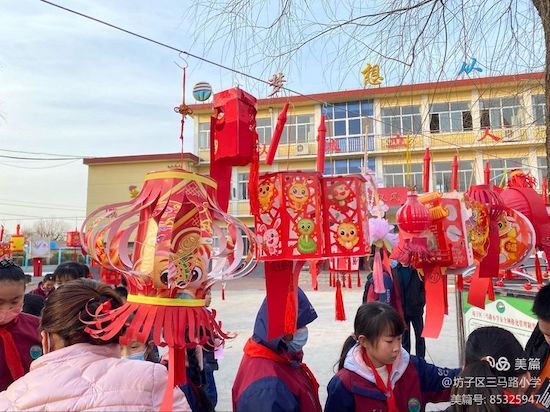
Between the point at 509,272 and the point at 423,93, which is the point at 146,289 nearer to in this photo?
the point at 423,93

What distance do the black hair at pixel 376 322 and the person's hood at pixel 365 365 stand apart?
0.07 metres

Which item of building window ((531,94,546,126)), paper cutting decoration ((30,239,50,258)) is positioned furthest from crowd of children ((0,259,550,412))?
paper cutting decoration ((30,239,50,258))

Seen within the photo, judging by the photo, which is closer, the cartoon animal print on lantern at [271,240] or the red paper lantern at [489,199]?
the cartoon animal print on lantern at [271,240]

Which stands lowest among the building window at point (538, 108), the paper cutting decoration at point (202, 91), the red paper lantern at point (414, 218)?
the red paper lantern at point (414, 218)

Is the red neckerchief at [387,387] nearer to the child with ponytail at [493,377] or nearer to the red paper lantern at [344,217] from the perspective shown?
the child with ponytail at [493,377]

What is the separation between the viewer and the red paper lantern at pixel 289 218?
5.02 ft

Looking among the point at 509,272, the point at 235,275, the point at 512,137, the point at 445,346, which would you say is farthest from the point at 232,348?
the point at 235,275

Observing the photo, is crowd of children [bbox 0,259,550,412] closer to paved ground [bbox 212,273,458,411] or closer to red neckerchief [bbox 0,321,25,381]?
red neckerchief [bbox 0,321,25,381]

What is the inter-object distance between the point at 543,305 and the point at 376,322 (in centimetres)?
65

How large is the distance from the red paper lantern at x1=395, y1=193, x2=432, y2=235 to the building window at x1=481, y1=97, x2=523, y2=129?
0.78 m

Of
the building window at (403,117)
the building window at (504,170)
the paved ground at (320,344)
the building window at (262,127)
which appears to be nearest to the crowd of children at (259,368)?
the building window at (262,127)

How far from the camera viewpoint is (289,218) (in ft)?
5.07

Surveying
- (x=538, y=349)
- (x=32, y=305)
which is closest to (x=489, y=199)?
(x=538, y=349)

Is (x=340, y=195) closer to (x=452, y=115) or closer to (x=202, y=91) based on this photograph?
(x=202, y=91)
